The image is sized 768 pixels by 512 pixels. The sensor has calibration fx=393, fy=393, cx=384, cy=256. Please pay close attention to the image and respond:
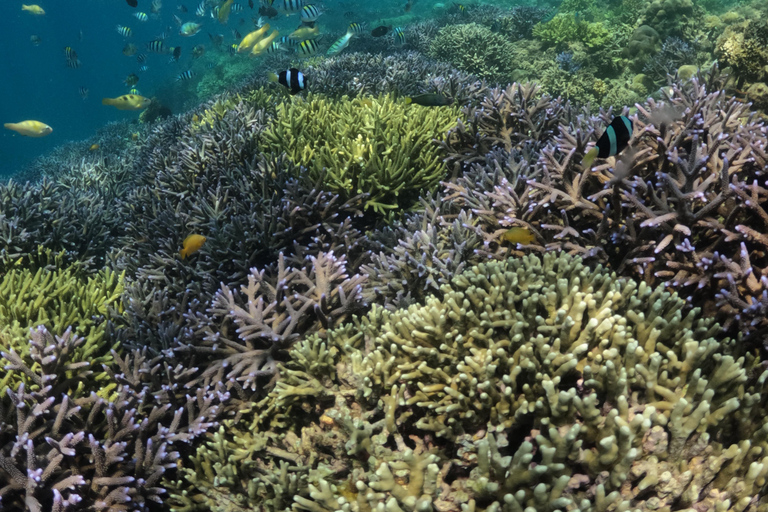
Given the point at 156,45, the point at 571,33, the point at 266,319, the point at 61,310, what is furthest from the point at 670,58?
the point at 156,45

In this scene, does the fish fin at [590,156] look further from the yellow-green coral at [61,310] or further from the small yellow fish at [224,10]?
the small yellow fish at [224,10]

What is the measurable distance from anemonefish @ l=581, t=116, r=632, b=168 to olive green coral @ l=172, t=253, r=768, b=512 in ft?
2.80

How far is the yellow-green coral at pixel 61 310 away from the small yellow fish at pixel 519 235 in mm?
3363

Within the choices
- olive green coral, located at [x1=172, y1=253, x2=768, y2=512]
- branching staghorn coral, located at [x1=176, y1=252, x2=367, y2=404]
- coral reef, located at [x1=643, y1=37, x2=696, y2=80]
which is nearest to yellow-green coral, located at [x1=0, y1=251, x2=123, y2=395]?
branching staghorn coral, located at [x1=176, y1=252, x2=367, y2=404]

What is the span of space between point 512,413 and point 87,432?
2781 mm

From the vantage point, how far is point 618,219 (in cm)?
A: 304

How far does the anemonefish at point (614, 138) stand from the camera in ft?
8.98

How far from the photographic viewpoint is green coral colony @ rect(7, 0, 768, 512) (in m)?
1.90

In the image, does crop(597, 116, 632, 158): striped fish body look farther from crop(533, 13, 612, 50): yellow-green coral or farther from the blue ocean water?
the blue ocean water

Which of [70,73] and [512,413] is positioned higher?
[70,73]

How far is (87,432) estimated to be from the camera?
2.67 meters

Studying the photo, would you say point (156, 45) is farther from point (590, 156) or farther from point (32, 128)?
point (590, 156)

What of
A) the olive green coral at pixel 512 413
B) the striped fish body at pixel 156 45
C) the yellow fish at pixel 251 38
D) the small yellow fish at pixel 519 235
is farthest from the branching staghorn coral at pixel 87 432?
the striped fish body at pixel 156 45

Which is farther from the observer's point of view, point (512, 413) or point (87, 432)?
point (87, 432)
